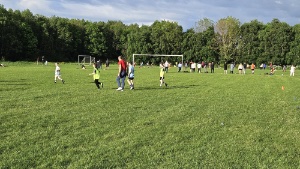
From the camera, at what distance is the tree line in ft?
256

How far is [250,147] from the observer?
7.04 m

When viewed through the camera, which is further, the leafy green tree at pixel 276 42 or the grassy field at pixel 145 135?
the leafy green tree at pixel 276 42

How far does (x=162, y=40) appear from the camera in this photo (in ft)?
285

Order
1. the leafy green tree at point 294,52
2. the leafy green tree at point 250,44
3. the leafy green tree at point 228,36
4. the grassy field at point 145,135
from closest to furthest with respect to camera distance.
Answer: the grassy field at point 145,135
the leafy green tree at point 294,52
the leafy green tree at point 250,44
the leafy green tree at point 228,36

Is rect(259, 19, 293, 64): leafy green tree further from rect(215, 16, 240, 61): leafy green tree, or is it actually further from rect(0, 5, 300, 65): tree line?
rect(215, 16, 240, 61): leafy green tree

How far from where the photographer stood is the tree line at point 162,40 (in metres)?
77.9

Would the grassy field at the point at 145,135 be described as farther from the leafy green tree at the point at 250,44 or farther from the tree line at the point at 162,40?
the leafy green tree at the point at 250,44

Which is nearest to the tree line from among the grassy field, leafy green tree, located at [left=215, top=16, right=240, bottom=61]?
leafy green tree, located at [left=215, top=16, right=240, bottom=61]

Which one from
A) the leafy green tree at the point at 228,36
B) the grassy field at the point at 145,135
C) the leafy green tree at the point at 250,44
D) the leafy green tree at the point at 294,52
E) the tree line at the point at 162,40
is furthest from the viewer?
the leafy green tree at the point at 228,36

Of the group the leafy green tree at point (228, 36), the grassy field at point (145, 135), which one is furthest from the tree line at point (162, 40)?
the grassy field at point (145, 135)

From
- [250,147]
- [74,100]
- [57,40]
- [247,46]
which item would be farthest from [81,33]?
[250,147]

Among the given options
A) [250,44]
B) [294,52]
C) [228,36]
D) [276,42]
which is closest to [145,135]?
[228,36]

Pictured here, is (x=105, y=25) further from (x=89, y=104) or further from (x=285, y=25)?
(x=89, y=104)

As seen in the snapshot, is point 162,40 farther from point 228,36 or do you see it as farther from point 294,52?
point 294,52
